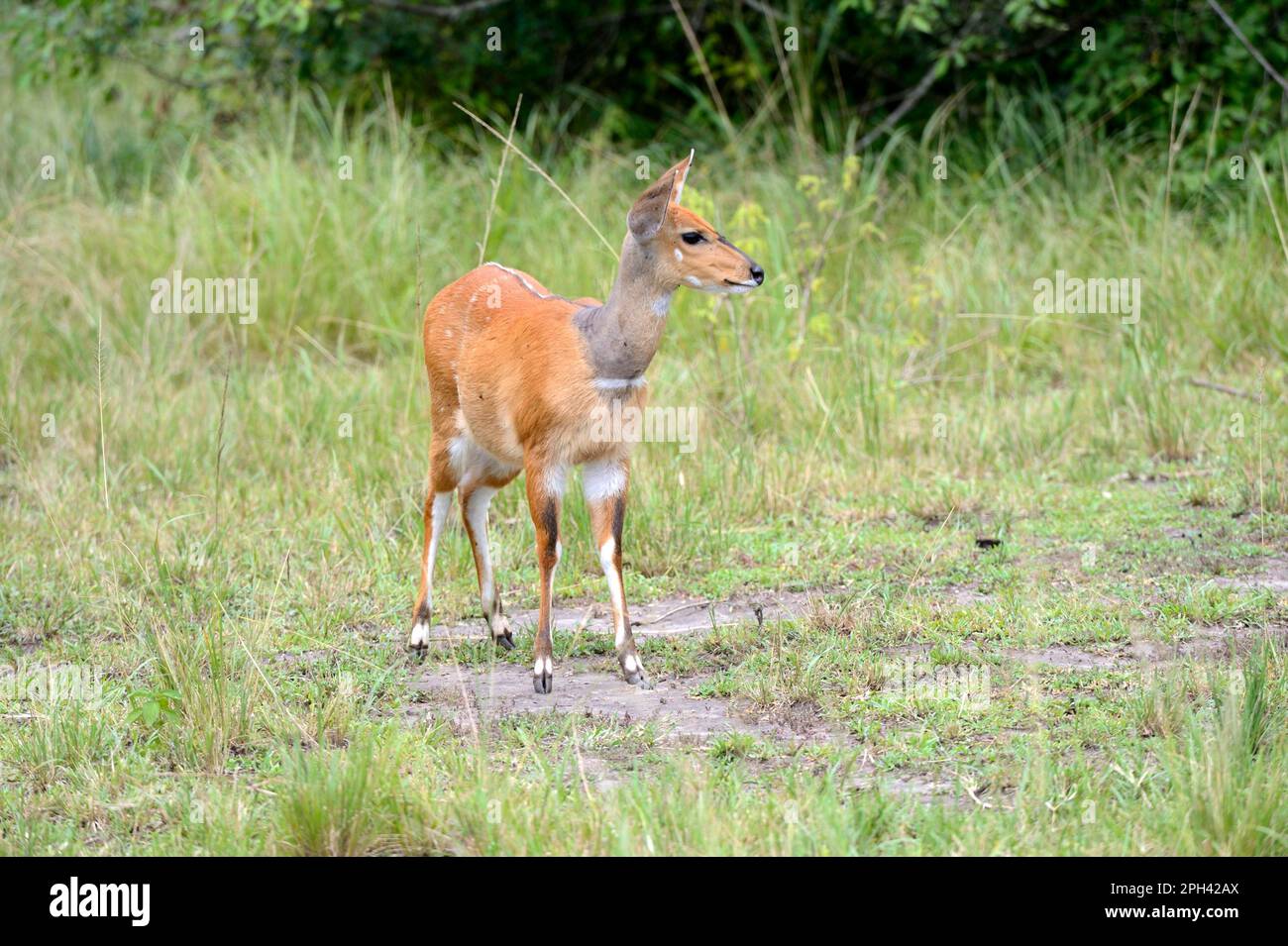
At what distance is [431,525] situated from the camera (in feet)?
18.3

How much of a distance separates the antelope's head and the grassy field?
1.23 m

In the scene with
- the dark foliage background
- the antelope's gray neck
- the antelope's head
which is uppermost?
the dark foliage background

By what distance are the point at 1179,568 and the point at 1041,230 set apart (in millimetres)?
4049

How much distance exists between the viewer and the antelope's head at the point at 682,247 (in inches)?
185

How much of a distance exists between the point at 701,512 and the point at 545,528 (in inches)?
68.5

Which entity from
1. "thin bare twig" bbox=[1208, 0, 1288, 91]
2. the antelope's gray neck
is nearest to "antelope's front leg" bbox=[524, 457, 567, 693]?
the antelope's gray neck

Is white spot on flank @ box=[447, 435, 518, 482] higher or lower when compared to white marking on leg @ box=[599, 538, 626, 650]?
higher

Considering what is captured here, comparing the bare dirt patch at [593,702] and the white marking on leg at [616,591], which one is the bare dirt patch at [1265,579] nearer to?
the bare dirt patch at [593,702]

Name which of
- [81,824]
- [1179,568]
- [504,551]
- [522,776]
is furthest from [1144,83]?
[81,824]

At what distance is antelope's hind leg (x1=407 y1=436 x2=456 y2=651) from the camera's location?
17.9ft

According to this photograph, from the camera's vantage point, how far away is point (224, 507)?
273 inches

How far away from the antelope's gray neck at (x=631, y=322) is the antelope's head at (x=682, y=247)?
3cm

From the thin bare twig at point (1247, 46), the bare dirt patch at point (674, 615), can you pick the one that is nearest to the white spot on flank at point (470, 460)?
the bare dirt patch at point (674, 615)

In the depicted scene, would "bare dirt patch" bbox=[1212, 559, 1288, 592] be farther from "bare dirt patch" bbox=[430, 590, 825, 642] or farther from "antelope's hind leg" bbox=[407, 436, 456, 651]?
"antelope's hind leg" bbox=[407, 436, 456, 651]
